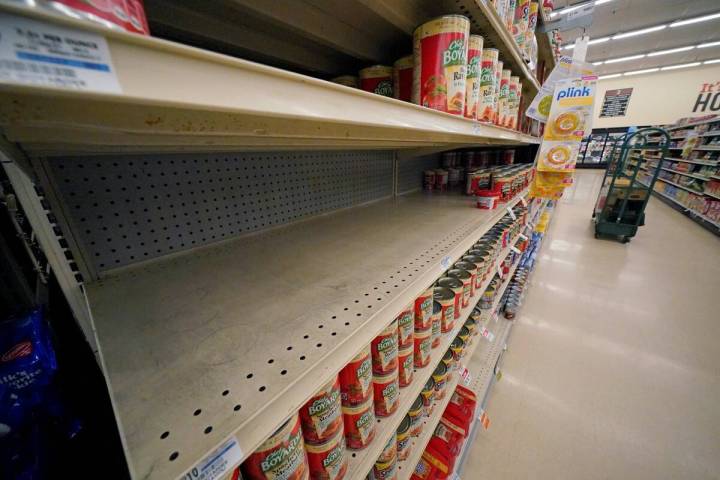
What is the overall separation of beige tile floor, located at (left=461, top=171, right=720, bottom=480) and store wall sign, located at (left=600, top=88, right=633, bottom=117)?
1254 cm

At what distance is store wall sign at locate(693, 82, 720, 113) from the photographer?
9.91 meters

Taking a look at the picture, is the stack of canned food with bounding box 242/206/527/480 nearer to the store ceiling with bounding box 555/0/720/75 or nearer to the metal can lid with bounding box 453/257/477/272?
the metal can lid with bounding box 453/257/477/272

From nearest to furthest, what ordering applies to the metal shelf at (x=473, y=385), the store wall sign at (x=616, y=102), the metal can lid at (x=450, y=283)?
the metal shelf at (x=473, y=385)
the metal can lid at (x=450, y=283)
the store wall sign at (x=616, y=102)

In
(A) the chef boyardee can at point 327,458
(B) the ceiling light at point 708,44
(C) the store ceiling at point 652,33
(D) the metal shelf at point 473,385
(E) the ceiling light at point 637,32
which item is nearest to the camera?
(A) the chef boyardee can at point 327,458

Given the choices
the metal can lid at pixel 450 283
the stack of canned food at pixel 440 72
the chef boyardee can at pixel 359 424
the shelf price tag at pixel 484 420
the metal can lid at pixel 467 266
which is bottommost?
the shelf price tag at pixel 484 420

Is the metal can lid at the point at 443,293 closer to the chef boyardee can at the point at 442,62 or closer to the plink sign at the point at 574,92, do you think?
the chef boyardee can at the point at 442,62

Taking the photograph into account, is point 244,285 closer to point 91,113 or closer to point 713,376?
point 91,113

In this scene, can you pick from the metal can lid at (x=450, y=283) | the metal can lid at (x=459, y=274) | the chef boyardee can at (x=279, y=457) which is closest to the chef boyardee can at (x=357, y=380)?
the chef boyardee can at (x=279, y=457)

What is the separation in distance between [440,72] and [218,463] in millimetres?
851

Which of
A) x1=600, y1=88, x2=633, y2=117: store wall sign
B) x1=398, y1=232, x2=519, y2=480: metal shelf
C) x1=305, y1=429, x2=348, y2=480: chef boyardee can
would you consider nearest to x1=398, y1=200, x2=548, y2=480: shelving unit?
x1=398, y1=232, x2=519, y2=480: metal shelf

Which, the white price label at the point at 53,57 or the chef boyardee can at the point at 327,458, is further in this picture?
the chef boyardee can at the point at 327,458

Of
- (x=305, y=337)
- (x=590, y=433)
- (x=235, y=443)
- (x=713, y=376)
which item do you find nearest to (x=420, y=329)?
(x=305, y=337)

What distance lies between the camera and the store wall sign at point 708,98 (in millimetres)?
9906

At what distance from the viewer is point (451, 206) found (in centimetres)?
133
